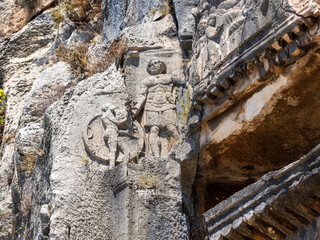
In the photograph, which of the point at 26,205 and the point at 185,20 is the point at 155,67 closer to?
the point at 185,20

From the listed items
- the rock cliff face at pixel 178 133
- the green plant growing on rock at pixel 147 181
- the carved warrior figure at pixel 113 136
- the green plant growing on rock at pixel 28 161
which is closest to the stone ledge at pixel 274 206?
the rock cliff face at pixel 178 133

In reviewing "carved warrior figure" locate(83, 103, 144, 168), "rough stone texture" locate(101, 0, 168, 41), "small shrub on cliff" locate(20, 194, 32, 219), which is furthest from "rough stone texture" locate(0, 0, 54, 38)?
"carved warrior figure" locate(83, 103, 144, 168)

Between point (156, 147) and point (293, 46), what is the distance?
3.21m

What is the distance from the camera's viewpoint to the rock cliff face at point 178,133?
7930 millimetres

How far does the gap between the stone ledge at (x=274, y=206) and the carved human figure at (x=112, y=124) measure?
8.92ft

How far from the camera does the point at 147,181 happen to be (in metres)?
9.79

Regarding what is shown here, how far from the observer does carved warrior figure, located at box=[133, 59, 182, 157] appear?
35.3 ft

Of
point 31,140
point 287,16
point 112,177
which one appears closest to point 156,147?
point 112,177

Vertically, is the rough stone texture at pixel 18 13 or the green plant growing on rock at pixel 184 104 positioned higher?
the rough stone texture at pixel 18 13

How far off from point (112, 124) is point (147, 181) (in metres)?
1.24

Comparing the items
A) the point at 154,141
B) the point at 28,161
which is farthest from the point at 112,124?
the point at 28,161

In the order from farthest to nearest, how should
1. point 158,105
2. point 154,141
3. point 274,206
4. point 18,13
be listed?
point 18,13 → point 158,105 → point 154,141 → point 274,206

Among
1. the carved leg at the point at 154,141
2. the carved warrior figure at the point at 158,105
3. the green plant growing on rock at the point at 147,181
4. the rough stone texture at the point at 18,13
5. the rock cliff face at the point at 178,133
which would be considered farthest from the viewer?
the rough stone texture at the point at 18,13

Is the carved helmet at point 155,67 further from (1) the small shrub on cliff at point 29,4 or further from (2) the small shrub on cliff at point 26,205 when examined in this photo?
(1) the small shrub on cliff at point 29,4
